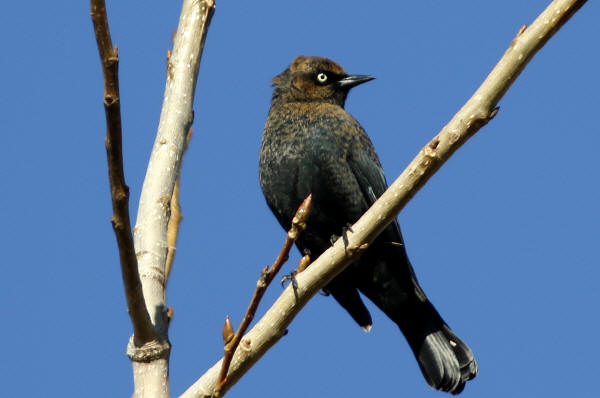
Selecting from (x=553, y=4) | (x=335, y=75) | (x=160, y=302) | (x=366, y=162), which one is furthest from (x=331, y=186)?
(x=553, y=4)

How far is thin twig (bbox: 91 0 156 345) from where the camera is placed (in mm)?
2160

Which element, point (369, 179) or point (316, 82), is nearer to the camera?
point (369, 179)

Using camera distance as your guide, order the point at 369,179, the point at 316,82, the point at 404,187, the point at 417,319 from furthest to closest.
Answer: the point at 316,82 → the point at 417,319 → the point at 369,179 → the point at 404,187

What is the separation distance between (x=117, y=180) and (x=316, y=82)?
362 centimetres

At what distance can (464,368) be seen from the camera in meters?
5.10

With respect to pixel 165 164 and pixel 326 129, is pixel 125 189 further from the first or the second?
pixel 326 129

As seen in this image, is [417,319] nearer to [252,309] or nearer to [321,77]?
[321,77]

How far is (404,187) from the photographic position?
109 inches

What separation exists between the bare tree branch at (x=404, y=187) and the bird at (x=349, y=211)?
1.90m


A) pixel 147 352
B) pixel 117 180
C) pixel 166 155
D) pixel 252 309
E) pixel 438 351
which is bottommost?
pixel 252 309

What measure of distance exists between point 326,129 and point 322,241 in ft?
2.25

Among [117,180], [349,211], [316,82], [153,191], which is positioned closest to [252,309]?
[117,180]

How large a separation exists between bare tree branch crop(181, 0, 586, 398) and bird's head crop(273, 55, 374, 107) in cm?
289

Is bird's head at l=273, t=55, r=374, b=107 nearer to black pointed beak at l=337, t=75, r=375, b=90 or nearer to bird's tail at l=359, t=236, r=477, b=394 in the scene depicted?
black pointed beak at l=337, t=75, r=375, b=90
